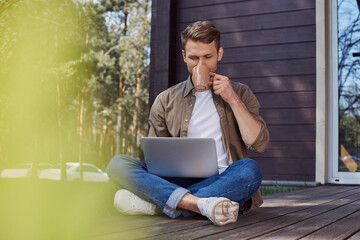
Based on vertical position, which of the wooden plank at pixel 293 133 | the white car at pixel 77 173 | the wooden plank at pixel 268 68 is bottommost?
the white car at pixel 77 173

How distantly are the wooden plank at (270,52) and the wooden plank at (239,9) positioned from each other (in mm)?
367

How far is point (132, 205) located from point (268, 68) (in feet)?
9.96

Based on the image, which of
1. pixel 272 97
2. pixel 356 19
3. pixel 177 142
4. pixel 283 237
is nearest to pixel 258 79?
pixel 272 97

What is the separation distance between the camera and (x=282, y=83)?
15.3ft

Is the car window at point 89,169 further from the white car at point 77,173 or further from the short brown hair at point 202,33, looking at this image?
the short brown hair at point 202,33

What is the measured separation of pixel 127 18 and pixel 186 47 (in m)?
19.5

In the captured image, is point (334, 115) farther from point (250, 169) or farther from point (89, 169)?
point (89, 169)

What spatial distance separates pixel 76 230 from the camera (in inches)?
63.5

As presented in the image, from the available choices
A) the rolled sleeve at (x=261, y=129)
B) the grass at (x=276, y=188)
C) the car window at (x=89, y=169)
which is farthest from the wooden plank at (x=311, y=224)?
the car window at (x=89, y=169)

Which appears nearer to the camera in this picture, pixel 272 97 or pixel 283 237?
pixel 283 237

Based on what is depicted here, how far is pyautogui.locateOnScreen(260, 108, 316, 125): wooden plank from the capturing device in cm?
452

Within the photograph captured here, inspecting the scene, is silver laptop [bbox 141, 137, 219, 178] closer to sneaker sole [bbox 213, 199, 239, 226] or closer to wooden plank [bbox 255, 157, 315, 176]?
sneaker sole [bbox 213, 199, 239, 226]

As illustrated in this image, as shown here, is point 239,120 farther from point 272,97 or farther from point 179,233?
Result: point 272,97

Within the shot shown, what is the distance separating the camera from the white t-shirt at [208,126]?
214 cm
